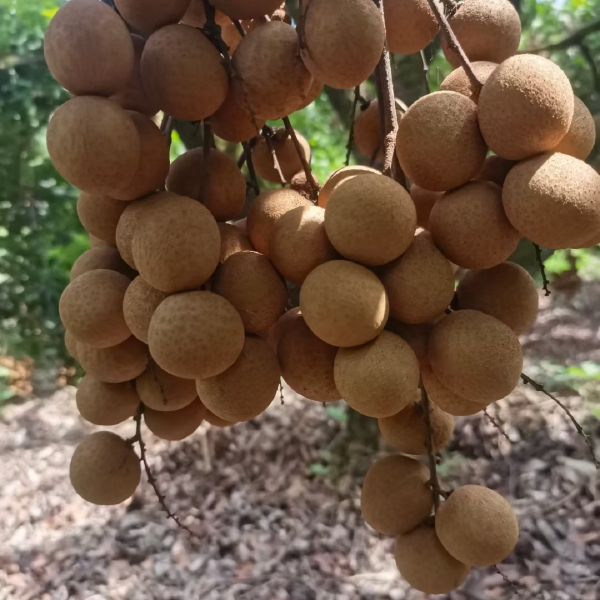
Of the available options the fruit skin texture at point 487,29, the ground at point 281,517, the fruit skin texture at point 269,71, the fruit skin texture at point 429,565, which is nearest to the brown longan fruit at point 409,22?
the fruit skin texture at point 487,29

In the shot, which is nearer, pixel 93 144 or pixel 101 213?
pixel 93 144

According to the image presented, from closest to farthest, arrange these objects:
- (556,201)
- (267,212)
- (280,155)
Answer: (556,201) → (267,212) → (280,155)

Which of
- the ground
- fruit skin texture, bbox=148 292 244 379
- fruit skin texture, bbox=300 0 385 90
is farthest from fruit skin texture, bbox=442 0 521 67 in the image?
the ground

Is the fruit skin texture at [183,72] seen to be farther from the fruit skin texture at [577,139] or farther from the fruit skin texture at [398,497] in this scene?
the fruit skin texture at [398,497]

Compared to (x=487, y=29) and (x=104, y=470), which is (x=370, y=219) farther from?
(x=104, y=470)

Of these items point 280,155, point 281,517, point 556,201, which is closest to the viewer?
point 556,201

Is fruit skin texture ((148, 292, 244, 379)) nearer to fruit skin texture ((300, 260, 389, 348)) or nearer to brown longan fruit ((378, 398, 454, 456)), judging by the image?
fruit skin texture ((300, 260, 389, 348))

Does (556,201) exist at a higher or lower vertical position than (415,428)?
higher

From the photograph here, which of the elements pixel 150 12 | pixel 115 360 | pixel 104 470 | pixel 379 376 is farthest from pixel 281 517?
pixel 150 12
